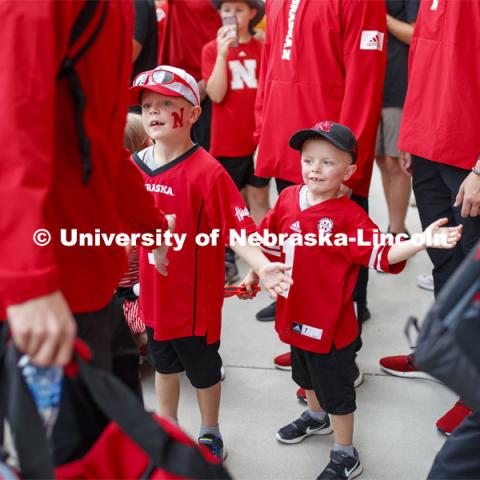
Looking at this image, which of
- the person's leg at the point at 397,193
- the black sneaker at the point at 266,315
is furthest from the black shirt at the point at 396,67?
the black sneaker at the point at 266,315

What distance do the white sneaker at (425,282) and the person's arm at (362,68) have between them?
4.56 feet

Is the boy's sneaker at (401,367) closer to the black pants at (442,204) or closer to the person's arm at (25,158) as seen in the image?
the black pants at (442,204)

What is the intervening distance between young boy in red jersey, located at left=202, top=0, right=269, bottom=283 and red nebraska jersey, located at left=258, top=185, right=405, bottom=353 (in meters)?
1.74

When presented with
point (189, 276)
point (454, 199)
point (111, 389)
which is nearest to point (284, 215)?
point (189, 276)

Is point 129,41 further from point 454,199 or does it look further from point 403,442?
point 403,442

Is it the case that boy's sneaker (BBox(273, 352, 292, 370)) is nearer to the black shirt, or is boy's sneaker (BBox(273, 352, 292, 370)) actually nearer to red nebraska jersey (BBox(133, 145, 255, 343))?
red nebraska jersey (BBox(133, 145, 255, 343))

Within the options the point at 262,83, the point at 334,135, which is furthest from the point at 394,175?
the point at 334,135

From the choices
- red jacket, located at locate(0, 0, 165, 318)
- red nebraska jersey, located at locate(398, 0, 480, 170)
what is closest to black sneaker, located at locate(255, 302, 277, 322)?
red nebraska jersey, located at locate(398, 0, 480, 170)

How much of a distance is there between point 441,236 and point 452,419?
0.96m

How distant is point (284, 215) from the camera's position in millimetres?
2436

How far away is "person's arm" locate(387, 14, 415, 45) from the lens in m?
3.86

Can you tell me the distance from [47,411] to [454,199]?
1767mm

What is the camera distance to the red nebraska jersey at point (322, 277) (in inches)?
91.4

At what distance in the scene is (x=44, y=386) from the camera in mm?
1316
